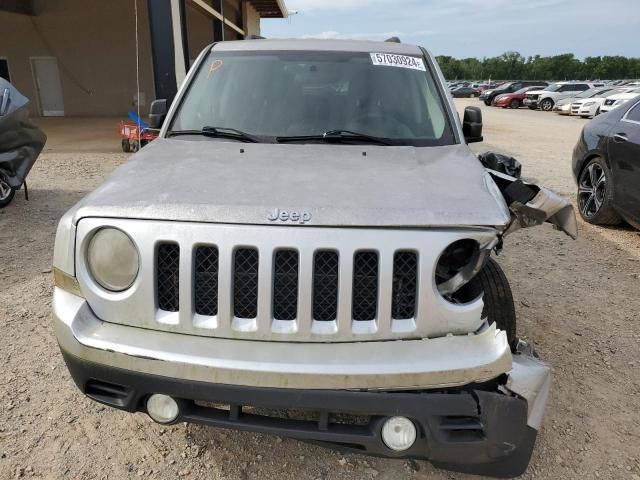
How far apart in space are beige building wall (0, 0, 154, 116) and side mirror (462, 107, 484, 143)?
18.0 m

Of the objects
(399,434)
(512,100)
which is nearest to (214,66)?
(399,434)

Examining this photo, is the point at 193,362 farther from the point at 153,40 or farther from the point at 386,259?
the point at 153,40

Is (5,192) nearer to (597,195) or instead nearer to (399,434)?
(399,434)

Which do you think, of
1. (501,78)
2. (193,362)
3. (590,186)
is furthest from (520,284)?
(501,78)

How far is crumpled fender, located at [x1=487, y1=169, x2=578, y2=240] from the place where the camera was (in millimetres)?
2326

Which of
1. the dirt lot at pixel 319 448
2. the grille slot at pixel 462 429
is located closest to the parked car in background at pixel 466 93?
the dirt lot at pixel 319 448

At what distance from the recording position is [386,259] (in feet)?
5.94

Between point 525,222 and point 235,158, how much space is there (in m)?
1.48

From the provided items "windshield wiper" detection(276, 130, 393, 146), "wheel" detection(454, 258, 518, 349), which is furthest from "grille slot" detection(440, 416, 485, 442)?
"windshield wiper" detection(276, 130, 393, 146)

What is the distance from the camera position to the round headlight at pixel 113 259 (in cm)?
193

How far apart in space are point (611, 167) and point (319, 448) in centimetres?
470

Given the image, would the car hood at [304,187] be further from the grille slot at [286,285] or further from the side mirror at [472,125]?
the side mirror at [472,125]

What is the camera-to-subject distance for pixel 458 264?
2039mm

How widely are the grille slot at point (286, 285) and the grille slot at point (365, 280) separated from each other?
0.22 m
